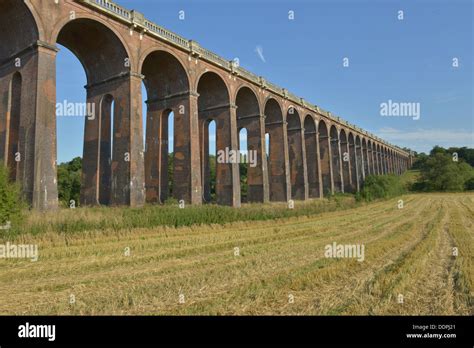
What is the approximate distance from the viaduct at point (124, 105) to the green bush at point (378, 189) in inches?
537

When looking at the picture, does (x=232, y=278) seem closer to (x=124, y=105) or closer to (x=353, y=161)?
(x=124, y=105)

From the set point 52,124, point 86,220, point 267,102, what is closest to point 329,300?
point 86,220

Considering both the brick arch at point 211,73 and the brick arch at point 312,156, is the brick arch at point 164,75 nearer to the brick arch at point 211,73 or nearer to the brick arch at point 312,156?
the brick arch at point 211,73

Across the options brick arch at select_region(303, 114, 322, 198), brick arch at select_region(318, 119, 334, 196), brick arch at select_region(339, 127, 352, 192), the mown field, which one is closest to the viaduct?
the mown field

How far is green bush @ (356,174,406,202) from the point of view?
44.4m

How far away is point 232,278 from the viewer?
666 cm

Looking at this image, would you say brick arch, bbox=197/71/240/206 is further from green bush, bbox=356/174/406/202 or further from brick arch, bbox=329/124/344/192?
brick arch, bbox=329/124/344/192

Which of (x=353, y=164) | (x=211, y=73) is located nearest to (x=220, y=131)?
(x=211, y=73)

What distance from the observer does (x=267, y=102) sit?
39781 millimetres

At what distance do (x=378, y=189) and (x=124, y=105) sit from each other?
38.7m

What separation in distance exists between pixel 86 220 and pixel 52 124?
21.3ft
